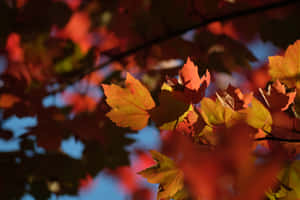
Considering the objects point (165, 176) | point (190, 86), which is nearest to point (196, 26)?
point (190, 86)

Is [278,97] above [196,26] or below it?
below

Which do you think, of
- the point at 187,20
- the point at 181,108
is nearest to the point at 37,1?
the point at 187,20

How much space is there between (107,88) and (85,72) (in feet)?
2.49

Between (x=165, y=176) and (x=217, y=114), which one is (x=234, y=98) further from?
(x=165, y=176)

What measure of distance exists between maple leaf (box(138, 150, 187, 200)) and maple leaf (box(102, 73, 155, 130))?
120 mm

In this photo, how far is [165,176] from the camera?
776mm

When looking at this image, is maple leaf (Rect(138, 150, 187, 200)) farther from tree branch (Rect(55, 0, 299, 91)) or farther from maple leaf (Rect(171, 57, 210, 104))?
tree branch (Rect(55, 0, 299, 91))

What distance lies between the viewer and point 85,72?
5.09ft

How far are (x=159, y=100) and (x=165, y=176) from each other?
0.20 metres

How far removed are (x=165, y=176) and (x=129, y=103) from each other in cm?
23

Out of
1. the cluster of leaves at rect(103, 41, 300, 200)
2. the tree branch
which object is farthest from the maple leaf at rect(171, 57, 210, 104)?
the tree branch

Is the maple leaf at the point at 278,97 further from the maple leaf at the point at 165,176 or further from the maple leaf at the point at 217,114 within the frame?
the maple leaf at the point at 165,176

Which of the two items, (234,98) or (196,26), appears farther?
(196,26)

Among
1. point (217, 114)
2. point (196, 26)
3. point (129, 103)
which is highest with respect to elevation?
point (196, 26)
